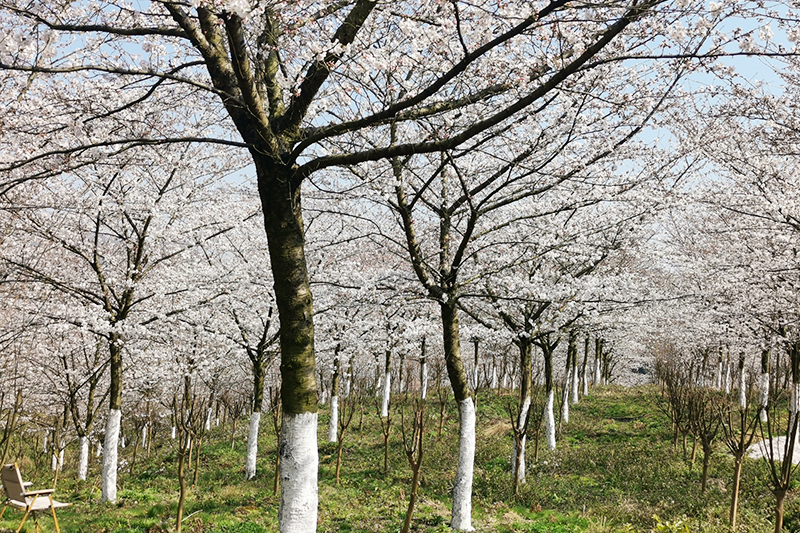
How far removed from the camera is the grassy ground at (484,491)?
9156mm

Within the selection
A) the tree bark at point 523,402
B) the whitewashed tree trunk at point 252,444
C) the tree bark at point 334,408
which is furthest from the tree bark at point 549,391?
the whitewashed tree trunk at point 252,444

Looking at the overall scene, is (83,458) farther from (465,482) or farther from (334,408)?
(465,482)

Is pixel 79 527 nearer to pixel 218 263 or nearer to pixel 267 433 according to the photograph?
pixel 218 263

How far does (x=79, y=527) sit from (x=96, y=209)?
5.85 meters

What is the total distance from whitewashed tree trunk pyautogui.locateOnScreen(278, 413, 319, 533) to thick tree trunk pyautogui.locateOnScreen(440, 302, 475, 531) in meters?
4.20

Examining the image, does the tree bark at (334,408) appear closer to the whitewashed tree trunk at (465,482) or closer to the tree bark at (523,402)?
the tree bark at (523,402)

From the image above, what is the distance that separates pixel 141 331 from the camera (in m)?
10.8

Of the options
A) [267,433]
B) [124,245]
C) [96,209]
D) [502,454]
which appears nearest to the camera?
[96,209]

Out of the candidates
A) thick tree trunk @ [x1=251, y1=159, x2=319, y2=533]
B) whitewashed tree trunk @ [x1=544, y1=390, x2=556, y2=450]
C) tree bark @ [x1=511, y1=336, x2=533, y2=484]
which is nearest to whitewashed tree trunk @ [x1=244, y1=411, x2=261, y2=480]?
tree bark @ [x1=511, y1=336, x2=533, y2=484]

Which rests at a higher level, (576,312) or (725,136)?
(725,136)

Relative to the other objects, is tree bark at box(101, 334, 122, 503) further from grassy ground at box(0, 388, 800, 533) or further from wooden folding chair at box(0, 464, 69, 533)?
wooden folding chair at box(0, 464, 69, 533)

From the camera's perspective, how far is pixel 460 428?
8.44 m

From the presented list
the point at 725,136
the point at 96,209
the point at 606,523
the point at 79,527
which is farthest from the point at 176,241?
the point at 725,136

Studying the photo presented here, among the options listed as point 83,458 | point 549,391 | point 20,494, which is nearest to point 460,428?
point 20,494
